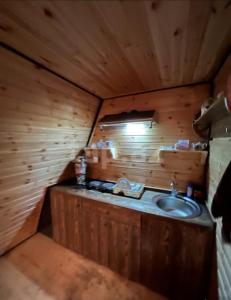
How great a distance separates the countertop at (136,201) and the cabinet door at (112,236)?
0.06 meters

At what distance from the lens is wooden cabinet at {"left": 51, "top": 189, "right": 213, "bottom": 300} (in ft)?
4.12

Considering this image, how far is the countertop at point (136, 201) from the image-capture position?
127cm

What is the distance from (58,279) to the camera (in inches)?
61.1

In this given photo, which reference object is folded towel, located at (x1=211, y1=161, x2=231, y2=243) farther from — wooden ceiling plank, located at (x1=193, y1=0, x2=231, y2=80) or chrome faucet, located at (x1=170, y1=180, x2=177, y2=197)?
chrome faucet, located at (x1=170, y1=180, x2=177, y2=197)

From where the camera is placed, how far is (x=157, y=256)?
1.38 m

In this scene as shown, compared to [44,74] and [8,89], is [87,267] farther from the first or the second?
[44,74]

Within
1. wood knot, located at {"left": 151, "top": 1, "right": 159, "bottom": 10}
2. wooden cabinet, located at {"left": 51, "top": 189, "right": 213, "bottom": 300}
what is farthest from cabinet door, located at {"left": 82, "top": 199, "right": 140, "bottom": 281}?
wood knot, located at {"left": 151, "top": 1, "right": 159, "bottom": 10}

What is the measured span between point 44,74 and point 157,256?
2.14 metres

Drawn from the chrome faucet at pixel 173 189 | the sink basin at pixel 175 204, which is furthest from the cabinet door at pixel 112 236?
the chrome faucet at pixel 173 189

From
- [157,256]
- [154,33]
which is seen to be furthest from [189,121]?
[157,256]

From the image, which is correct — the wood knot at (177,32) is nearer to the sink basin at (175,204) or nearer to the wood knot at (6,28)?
the wood knot at (6,28)

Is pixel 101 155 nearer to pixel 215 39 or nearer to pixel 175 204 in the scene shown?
pixel 175 204

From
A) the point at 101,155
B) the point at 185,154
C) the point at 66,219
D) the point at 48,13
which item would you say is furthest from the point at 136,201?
the point at 48,13

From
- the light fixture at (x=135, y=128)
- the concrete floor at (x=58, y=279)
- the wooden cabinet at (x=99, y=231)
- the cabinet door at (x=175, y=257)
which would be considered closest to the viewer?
the cabinet door at (x=175, y=257)
